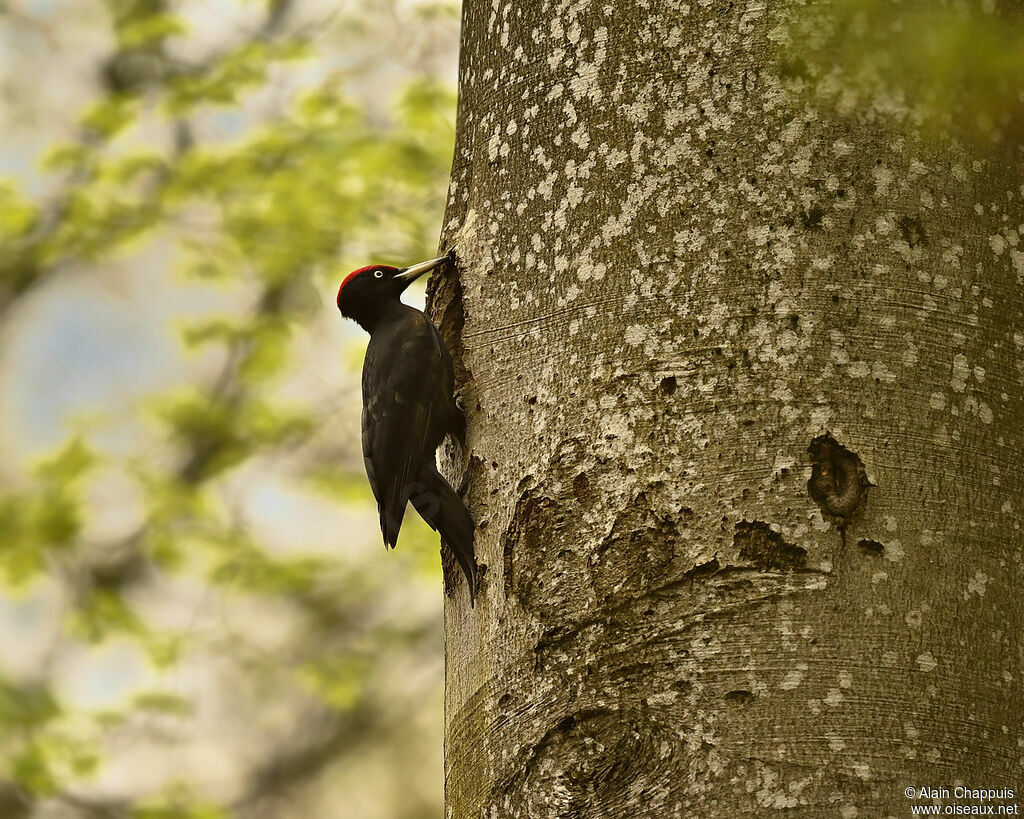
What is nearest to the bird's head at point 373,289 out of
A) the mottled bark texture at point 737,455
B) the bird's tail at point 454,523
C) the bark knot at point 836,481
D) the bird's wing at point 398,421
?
the bird's wing at point 398,421

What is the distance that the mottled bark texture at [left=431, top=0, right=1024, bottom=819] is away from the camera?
5.42ft

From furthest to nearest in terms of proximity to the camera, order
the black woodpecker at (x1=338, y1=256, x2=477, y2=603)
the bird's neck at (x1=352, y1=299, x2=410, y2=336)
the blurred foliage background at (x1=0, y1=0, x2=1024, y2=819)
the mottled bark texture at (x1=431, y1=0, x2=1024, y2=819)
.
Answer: the blurred foliage background at (x1=0, y1=0, x2=1024, y2=819)
the bird's neck at (x1=352, y1=299, x2=410, y2=336)
the black woodpecker at (x1=338, y1=256, x2=477, y2=603)
the mottled bark texture at (x1=431, y1=0, x2=1024, y2=819)

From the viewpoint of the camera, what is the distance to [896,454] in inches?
68.6

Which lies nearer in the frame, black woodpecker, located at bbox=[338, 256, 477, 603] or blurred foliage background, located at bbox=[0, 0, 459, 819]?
black woodpecker, located at bbox=[338, 256, 477, 603]

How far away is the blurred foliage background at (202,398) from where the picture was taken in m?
6.60

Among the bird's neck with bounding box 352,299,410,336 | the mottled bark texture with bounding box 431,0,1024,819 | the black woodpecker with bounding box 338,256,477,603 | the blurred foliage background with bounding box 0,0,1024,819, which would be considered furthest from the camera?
the blurred foliage background with bounding box 0,0,1024,819

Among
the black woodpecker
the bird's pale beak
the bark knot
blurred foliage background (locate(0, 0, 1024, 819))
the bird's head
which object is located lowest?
the bark knot

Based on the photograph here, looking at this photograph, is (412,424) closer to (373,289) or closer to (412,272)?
(412,272)

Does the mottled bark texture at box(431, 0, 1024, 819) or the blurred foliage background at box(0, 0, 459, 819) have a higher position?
the blurred foliage background at box(0, 0, 459, 819)

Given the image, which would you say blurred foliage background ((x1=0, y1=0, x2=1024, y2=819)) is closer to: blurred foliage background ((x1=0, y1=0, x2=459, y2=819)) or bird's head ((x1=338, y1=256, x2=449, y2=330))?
blurred foliage background ((x1=0, y1=0, x2=459, y2=819))

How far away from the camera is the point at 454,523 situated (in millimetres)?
2150

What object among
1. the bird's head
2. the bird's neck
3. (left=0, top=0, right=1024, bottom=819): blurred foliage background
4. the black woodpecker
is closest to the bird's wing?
the black woodpecker

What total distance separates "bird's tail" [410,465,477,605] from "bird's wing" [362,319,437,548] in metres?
0.24

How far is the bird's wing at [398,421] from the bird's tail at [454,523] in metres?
0.24
